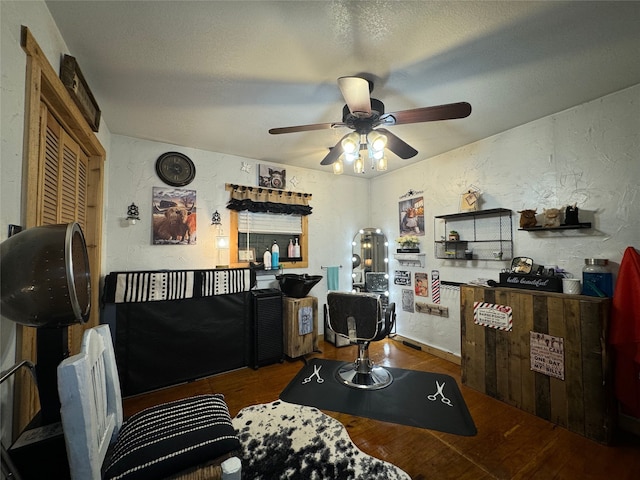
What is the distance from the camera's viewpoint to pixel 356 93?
1608mm

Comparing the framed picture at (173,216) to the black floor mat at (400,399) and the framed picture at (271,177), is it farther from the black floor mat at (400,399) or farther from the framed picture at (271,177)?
the black floor mat at (400,399)

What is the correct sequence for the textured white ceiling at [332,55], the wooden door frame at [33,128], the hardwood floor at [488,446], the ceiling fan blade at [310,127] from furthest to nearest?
the ceiling fan blade at [310,127] < the hardwood floor at [488,446] < the textured white ceiling at [332,55] < the wooden door frame at [33,128]

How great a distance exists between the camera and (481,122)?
254 cm

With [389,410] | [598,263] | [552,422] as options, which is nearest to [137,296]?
[389,410]

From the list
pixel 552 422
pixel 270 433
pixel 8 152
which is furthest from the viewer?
pixel 552 422

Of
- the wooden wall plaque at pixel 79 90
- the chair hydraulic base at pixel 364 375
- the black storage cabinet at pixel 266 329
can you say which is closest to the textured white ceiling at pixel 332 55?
the wooden wall plaque at pixel 79 90

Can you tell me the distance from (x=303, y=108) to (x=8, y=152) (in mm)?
1825

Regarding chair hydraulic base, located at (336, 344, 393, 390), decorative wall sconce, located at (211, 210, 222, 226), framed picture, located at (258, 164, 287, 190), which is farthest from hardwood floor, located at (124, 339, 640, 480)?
framed picture, located at (258, 164, 287, 190)

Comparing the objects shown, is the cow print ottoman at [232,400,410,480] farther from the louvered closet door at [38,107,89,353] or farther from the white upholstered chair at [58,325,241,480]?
the louvered closet door at [38,107,89,353]

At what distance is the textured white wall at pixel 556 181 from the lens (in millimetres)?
2025

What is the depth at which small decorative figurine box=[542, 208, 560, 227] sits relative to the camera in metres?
2.28

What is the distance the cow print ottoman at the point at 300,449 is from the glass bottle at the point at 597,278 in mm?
1974

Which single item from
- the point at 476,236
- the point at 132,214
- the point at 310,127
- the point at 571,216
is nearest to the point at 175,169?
the point at 132,214

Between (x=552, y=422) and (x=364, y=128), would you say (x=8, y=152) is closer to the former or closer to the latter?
(x=364, y=128)
